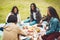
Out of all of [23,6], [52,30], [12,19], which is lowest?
[52,30]

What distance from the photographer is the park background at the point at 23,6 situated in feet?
8.20

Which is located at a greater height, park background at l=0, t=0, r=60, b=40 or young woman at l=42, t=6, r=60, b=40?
park background at l=0, t=0, r=60, b=40

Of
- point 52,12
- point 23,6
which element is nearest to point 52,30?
point 52,12

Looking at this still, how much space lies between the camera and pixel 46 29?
2.48 meters

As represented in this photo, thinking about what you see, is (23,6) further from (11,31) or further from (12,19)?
(11,31)

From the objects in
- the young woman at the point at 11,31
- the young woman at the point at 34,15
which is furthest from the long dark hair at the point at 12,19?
the young woman at the point at 34,15

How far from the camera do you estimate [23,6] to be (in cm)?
254

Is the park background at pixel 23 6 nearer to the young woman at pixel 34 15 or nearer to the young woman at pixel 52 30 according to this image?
the young woman at pixel 34 15

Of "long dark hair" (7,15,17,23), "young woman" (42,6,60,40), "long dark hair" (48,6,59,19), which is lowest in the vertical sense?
"young woman" (42,6,60,40)

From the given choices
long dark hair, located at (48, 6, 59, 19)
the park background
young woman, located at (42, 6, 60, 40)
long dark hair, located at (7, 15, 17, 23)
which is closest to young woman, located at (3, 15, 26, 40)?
long dark hair, located at (7, 15, 17, 23)

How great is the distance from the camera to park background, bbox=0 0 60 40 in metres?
2.50

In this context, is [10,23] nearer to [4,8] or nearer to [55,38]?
[4,8]

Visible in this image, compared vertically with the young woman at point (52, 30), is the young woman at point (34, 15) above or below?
above

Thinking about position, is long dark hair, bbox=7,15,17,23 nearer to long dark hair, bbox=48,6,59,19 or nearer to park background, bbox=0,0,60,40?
park background, bbox=0,0,60,40
